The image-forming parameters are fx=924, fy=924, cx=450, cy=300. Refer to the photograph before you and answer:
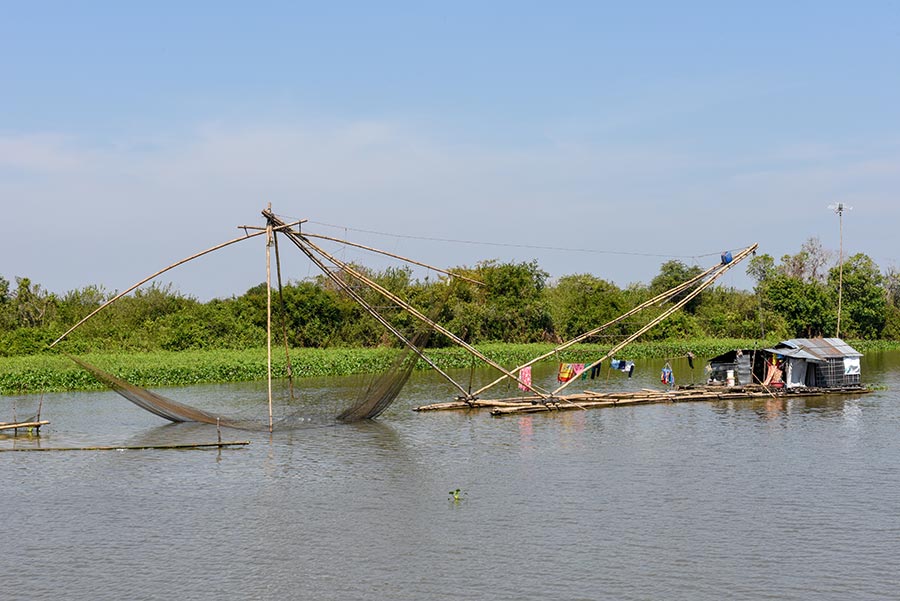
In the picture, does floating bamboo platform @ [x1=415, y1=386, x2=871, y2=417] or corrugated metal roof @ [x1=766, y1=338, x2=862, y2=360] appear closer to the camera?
floating bamboo platform @ [x1=415, y1=386, x2=871, y2=417]

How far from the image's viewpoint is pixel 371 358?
116ft

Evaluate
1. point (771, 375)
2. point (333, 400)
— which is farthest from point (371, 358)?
point (771, 375)

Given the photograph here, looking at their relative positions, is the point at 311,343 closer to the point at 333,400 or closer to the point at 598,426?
the point at 333,400

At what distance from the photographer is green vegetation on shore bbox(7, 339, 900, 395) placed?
2761 centimetres

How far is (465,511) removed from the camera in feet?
43.5

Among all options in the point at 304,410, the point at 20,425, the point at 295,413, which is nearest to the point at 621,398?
the point at 304,410

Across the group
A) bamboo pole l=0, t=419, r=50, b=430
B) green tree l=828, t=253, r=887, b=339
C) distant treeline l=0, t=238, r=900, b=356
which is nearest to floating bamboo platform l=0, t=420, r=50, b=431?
bamboo pole l=0, t=419, r=50, b=430

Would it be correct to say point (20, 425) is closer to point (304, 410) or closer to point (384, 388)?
point (304, 410)

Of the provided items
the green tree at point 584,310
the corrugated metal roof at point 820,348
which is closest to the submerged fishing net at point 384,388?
the corrugated metal roof at point 820,348

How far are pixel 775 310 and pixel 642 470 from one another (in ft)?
129

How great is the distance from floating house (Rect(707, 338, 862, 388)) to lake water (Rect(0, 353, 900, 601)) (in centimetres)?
413

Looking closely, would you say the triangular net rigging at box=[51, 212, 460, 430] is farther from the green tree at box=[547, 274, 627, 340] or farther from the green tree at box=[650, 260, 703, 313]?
the green tree at box=[650, 260, 703, 313]

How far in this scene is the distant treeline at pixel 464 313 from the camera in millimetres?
38750

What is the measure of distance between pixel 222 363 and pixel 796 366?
18.3 metres
